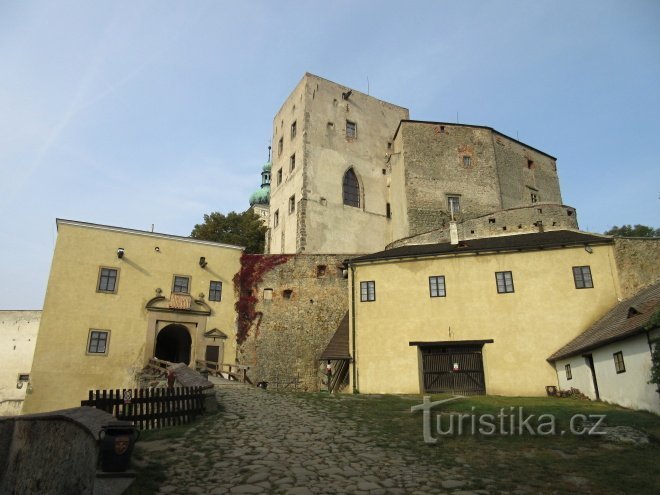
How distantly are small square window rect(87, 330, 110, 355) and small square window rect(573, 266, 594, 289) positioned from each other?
24.4 metres

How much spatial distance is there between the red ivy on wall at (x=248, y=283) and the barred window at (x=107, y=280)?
7148mm

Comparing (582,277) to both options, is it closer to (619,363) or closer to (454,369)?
(619,363)

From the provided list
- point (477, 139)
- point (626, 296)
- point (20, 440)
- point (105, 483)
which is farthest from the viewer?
point (477, 139)

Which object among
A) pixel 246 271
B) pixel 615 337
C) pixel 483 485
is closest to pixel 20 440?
pixel 483 485

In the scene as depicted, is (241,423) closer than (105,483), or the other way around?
(105,483)

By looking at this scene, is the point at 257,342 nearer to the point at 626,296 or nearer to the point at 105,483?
the point at 626,296

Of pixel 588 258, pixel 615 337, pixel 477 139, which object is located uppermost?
pixel 477 139

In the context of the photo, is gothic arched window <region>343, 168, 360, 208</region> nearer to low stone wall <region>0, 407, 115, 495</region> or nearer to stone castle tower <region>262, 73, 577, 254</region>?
stone castle tower <region>262, 73, 577, 254</region>

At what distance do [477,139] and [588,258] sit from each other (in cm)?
2152

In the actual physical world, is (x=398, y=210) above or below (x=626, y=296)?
above

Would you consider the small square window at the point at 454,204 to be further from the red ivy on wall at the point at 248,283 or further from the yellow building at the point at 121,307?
the yellow building at the point at 121,307

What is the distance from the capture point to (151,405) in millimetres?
12727

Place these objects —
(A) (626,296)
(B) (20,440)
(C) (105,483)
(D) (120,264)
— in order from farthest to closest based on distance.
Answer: (D) (120,264) → (A) (626,296) → (B) (20,440) → (C) (105,483)

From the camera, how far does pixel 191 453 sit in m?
9.98
